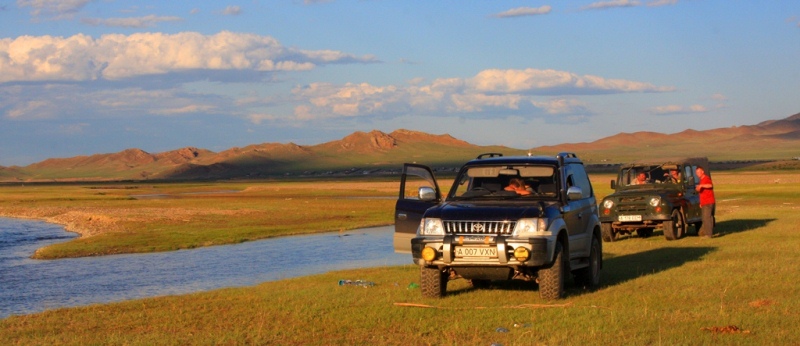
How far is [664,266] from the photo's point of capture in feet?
56.1

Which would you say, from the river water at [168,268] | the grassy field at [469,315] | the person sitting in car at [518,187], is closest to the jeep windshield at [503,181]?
the person sitting in car at [518,187]

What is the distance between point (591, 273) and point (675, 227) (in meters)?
10.0

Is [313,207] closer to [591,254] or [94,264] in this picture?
[94,264]

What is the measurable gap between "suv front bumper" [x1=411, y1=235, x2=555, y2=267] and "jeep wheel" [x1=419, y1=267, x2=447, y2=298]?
1.42 ft

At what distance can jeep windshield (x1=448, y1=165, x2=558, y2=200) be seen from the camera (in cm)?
1365

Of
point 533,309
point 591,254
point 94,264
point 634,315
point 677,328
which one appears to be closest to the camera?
point 677,328

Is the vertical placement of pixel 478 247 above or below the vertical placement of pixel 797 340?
above

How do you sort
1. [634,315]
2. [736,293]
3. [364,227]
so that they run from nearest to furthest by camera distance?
[634,315] → [736,293] → [364,227]

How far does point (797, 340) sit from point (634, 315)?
2.07 meters

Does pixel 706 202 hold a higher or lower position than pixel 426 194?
lower

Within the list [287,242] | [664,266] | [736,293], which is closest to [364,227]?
[287,242]

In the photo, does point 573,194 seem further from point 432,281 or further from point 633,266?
point 633,266

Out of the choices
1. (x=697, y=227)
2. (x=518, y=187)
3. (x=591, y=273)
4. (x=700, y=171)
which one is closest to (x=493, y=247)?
(x=518, y=187)

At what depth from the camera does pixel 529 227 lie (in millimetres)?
12375
